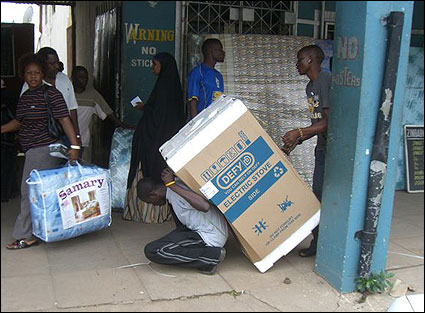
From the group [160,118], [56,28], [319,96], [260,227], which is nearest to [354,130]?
[319,96]

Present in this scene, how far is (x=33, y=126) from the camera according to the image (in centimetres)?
410

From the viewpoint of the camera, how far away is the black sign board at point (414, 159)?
6.54m

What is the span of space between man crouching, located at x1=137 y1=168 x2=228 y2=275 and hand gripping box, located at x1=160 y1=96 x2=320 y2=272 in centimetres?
20

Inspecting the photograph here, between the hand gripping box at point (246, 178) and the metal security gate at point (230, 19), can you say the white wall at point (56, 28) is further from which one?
the hand gripping box at point (246, 178)

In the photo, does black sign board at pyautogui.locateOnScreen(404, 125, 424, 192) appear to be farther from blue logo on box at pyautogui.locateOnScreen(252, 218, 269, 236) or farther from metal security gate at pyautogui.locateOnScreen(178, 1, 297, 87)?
blue logo on box at pyautogui.locateOnScreen(252, 218, 269, 236)

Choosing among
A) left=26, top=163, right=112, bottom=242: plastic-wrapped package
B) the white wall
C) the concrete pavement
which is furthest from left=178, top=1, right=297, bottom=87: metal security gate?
the white wall

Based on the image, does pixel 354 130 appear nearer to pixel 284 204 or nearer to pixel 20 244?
pixel 284 204

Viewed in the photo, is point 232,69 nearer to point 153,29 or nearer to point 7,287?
point 153,29

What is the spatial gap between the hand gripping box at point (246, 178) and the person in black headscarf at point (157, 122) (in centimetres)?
93

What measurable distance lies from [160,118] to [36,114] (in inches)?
44.4

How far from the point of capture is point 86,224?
417cm

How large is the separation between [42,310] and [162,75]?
232 centimetres

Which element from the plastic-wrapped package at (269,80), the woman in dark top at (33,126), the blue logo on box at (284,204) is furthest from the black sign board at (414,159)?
the woman in dark top at (33,126)

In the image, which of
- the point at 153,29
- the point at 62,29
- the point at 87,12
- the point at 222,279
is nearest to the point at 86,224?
the point at 222,279
